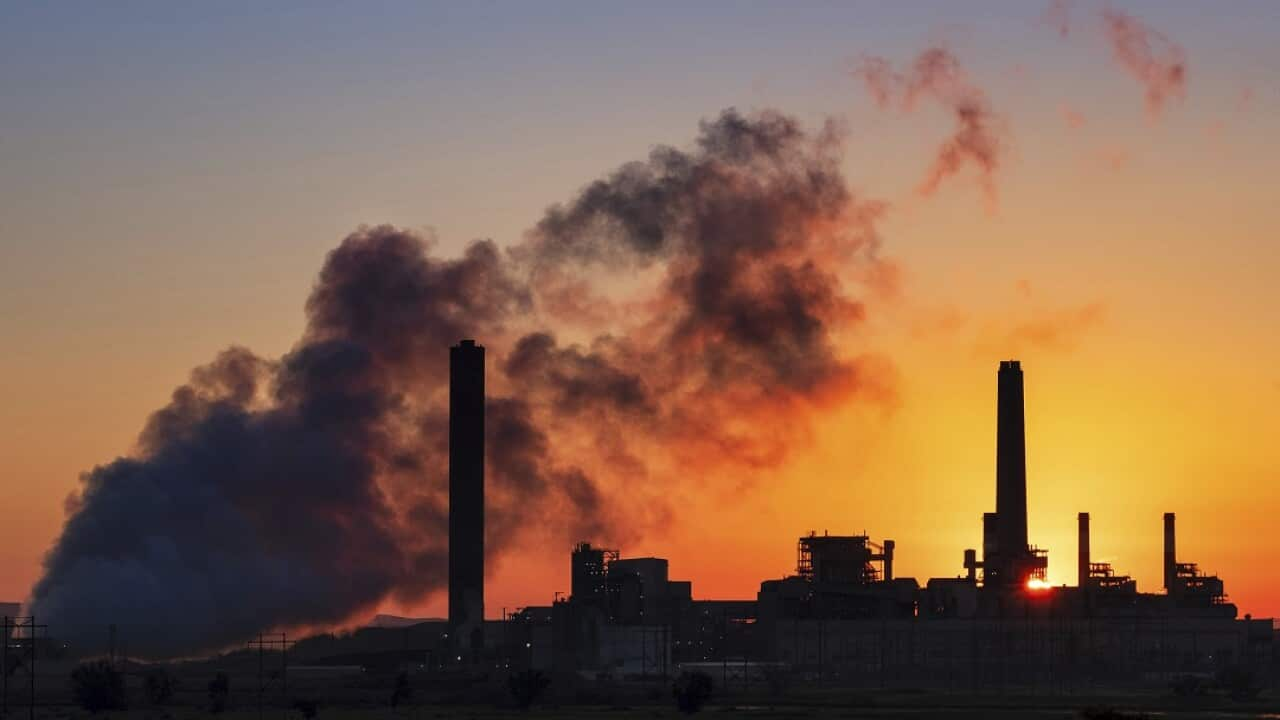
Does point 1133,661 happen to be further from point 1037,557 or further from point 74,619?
point 74,619

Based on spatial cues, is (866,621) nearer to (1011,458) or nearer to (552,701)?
(1011,458)

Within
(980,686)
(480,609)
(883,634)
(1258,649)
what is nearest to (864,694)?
(980,686)

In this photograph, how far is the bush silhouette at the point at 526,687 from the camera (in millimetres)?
131500

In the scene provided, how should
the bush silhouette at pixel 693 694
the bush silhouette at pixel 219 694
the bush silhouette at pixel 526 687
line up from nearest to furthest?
1. the bush silhouette at pixel 693 694
2. the bush silhouette at pixel 219 694
3. the bush silhouette at pixel 526 687

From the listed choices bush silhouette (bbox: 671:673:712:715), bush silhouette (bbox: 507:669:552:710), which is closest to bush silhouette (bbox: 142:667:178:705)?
bush silhouette (bbox: 507:669:552:710)

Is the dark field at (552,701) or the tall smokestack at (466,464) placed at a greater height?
the tall smokestack at (466,464)

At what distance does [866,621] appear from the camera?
171625mm

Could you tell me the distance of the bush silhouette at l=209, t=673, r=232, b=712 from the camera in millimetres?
126812

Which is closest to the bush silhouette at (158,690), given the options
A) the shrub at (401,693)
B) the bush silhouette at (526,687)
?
the shrub at (401,693)

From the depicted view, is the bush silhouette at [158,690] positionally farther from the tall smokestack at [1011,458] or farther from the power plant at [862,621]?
the tall smokestack at [1011,458]

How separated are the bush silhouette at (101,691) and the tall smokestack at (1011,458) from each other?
75400mm

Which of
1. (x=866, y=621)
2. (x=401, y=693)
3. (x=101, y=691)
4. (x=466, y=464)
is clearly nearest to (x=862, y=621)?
(x=866, y=621)

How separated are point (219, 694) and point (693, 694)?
30255mm

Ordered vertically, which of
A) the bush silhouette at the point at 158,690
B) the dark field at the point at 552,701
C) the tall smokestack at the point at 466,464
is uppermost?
the tall smokestack at the point at 466,464
